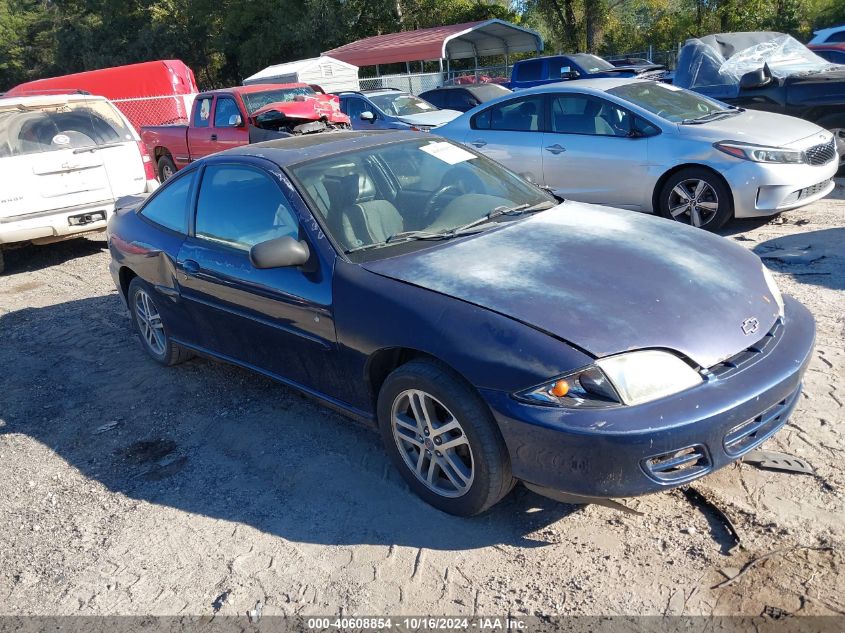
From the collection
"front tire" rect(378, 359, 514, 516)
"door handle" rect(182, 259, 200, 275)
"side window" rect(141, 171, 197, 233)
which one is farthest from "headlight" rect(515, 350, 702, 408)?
"side window" rect(141, 171, 197, 233)

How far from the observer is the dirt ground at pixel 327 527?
9.34 ft

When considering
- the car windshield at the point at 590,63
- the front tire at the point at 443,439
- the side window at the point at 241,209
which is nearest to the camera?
the front tire at the point at 443,439

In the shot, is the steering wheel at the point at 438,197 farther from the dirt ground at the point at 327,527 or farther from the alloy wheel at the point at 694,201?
the alloy wheel at the point at 694,201

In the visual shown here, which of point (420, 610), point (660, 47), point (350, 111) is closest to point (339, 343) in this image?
point (420, 610)

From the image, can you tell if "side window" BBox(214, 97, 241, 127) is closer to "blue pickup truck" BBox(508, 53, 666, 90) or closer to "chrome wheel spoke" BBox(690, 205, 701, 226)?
"chrome wheel spoke" BBox(690, 205, 701, 226)

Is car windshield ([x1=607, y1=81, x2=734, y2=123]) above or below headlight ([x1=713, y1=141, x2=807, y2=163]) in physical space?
above

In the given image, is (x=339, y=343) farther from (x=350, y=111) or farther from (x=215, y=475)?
(x=350, y=111)

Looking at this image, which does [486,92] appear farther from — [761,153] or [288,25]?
[288,25]

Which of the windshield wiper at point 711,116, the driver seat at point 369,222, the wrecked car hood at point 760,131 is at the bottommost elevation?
the wrecked car hood at point 760,131

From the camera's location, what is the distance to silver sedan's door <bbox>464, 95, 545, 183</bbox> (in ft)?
27.2

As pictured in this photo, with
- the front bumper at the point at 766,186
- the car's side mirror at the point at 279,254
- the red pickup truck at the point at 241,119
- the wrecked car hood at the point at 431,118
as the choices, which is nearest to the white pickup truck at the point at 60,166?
the red pickup truck at the point at 241,119

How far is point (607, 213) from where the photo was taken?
13.6ft

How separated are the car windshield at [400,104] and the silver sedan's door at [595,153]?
6223 millimetres

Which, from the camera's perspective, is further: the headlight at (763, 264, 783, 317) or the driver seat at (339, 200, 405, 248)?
the driver seat at (339, 200, 405, 248)
